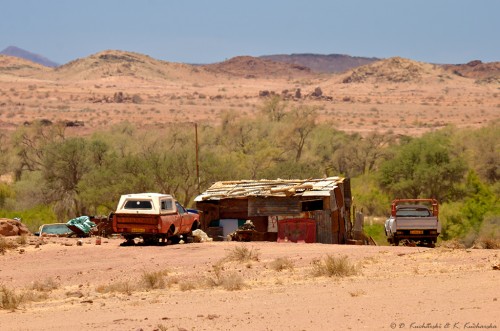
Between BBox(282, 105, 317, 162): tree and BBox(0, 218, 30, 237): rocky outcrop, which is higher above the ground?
BBox(282, 105, 317, 162): tree

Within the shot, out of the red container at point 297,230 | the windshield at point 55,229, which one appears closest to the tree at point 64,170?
the windshield at point 55,229

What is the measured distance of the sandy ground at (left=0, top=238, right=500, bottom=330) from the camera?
1323 cm

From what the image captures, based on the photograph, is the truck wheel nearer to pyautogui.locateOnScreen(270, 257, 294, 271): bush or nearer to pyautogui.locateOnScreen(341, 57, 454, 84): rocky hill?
pyautogui.locateOnScreen(270, 257, 294, 271): bush

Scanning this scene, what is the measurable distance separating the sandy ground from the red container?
829 cm

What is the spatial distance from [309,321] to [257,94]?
153m

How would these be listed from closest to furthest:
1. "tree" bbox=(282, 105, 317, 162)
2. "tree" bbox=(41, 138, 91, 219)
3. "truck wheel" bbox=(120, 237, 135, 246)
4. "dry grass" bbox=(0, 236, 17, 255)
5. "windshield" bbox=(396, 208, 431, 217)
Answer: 1. "dry grass" bbox=(0, 236, 17, 255)
2. "truck wheel" bbox=(120, 237, 135, 246)
3. "windshield" bbox=(396, 208, 431, 217)
4. "tree" bbox=(41, 138, 91, 219)
5. "tree" bbox=(282, 105, 317, 162)

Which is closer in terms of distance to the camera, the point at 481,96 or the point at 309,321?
the point at 309,321

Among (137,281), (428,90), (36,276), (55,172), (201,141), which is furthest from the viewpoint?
(428,90)

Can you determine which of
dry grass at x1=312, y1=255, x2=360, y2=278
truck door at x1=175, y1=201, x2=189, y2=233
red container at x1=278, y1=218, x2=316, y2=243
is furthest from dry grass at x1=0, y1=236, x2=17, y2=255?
dry grass at x1=312, y1=255, x2=360, y2=278

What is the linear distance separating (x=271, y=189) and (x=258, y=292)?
1782cm

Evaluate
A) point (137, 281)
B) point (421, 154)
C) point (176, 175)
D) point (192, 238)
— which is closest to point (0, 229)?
point (192, 238)

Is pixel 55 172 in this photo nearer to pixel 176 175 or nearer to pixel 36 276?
pixel 176 175

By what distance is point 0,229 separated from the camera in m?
30.2

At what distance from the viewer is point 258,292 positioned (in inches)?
647
